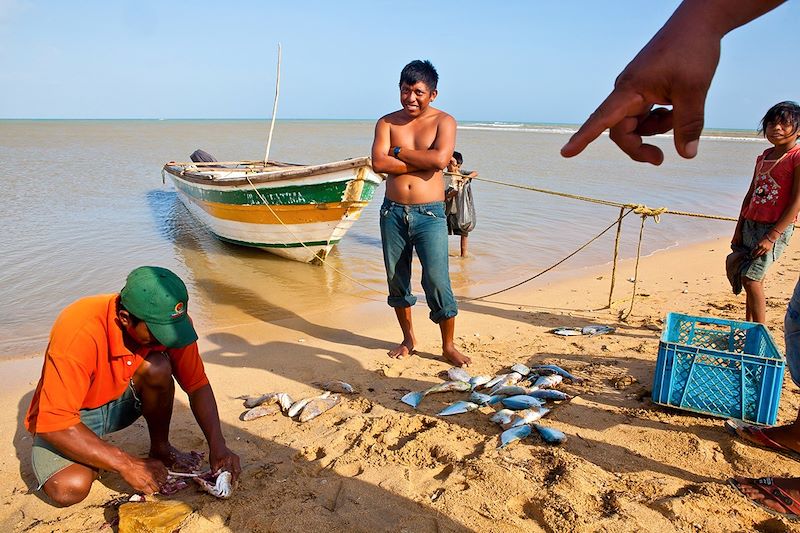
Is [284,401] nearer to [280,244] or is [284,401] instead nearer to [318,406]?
[318,406]

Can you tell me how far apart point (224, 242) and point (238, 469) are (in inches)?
284

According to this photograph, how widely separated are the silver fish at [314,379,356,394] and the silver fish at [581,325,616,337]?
2489 millimetres

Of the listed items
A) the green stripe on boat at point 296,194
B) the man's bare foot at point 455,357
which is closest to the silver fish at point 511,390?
the man's bare foot at point 455,357

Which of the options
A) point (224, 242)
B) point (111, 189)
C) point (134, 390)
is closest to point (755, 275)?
point (134, 390)

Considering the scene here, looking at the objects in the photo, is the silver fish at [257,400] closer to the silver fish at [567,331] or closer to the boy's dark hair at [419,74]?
the boy's dark hair at [419,74]

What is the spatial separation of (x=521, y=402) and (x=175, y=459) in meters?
2.22

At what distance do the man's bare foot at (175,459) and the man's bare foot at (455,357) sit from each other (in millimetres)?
2233

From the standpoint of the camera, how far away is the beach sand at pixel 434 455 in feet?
8.72

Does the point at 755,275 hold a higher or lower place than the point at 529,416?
higher

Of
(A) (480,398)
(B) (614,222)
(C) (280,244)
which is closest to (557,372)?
(A) (480,398)

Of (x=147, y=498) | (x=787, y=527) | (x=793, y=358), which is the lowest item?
(x=147, y=498)

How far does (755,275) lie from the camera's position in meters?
4.40

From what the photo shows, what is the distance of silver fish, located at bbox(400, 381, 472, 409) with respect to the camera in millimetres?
3918

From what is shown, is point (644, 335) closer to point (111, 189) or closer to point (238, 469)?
point (238, 469)
